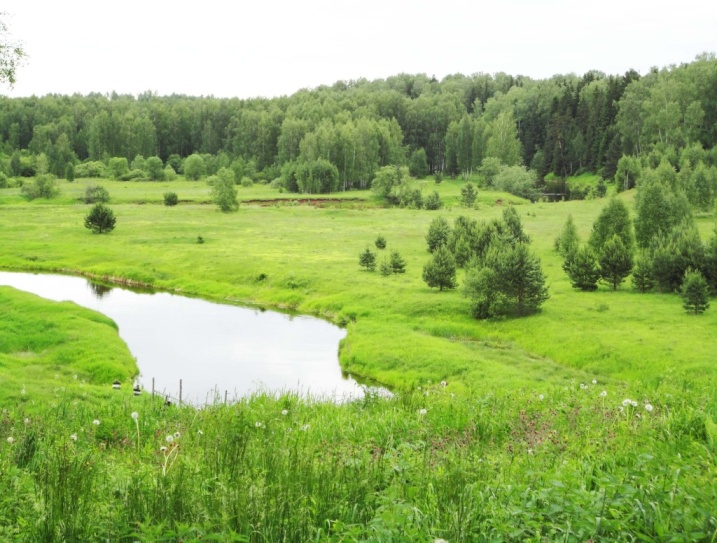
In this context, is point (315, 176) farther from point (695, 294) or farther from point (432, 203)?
point (695, 294)

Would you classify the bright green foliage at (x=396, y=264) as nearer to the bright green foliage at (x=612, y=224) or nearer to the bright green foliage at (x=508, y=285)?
the bright green foliage at (x=508, y=285)

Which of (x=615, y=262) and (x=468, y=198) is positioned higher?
(x=468, y=198)

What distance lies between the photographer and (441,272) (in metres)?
47.0

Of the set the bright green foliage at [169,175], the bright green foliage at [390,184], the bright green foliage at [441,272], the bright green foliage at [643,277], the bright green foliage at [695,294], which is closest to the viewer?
the bright green foliage at [695,294]

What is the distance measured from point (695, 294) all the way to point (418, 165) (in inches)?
5533

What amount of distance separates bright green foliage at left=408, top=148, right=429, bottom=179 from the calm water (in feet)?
414

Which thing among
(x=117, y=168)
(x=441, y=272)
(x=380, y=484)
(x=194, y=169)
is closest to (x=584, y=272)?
(x=441, y=272)

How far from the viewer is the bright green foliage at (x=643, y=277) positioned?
44812mm

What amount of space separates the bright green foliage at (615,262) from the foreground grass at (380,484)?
3669 cm

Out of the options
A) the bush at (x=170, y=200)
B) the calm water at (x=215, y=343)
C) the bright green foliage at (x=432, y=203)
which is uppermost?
the bright green foliage at (x=432, y=203)

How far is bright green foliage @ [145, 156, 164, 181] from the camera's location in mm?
160875

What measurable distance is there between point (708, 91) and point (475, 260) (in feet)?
323

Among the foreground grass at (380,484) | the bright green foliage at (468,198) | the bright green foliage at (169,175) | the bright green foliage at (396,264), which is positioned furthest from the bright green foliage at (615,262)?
the bright green foliage at (169,175)

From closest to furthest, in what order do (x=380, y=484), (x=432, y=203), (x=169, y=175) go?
1. (x=380, y=484)
2. (x=432, y=203)
3. (x=169, y=175)
